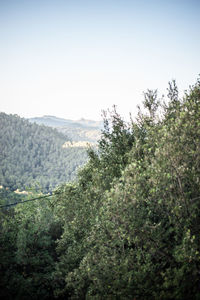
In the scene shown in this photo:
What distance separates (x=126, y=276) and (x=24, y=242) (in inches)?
543

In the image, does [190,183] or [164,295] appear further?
[190,183]

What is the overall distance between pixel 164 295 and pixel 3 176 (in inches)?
6613

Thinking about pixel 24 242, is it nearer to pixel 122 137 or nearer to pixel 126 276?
pixel 122 137

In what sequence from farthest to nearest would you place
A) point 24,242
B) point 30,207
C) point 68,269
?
point 30,207 → point 24,242 → point 68,269

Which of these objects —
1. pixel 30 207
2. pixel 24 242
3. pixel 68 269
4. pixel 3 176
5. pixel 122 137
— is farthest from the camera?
pixel 3 176

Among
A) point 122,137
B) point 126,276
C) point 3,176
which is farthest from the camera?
point 3,176

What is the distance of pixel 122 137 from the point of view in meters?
16.8

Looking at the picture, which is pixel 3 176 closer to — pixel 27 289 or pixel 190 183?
pixel 27 289

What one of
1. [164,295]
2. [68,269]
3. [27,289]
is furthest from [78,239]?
[164,295]

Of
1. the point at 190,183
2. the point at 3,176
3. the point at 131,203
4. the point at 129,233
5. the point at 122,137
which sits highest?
the point at 122,137

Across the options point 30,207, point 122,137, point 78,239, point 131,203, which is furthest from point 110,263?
point 30,207

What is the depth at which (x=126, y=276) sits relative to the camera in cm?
888

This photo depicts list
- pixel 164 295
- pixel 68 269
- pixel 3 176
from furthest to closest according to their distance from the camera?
pixel 3 176 → pixel 68 269 → pixel 164 295

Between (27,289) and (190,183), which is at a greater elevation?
(190,183)
